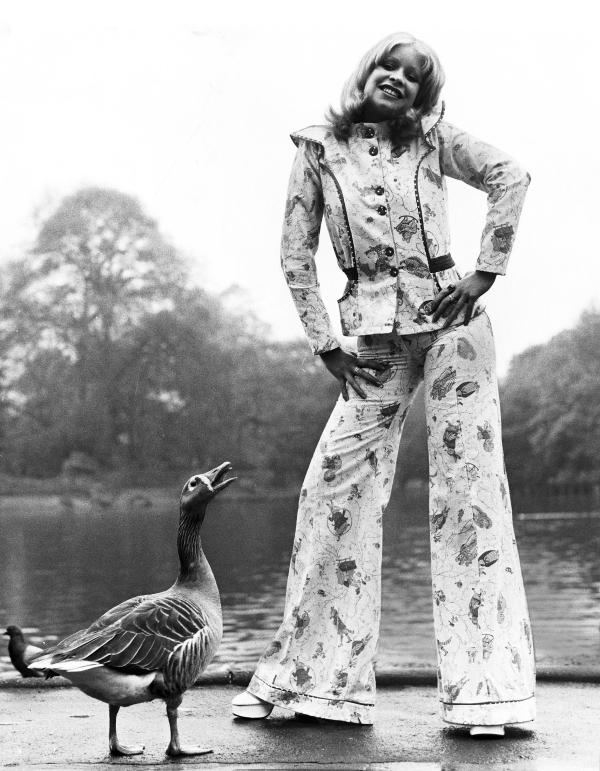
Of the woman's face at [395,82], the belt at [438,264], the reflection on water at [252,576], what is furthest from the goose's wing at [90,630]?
the reflection on water at [252,576]

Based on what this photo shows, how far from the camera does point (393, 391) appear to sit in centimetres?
280

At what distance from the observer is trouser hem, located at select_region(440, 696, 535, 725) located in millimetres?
2596

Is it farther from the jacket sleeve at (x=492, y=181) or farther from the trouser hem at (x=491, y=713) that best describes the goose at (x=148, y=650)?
the jacket sleeve at (x=492, y=181)

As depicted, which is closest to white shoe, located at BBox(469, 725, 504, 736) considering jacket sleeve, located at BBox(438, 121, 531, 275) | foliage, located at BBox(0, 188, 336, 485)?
jacket sleeve, located at BBox(438, 121, 531, 275)

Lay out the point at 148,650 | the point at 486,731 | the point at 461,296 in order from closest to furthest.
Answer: the point at 148,650, the point at 486,731, the point at 461,296

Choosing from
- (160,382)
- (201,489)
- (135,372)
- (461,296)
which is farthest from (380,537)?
(135,372)

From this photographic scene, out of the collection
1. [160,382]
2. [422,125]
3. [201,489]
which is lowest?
[201,489]

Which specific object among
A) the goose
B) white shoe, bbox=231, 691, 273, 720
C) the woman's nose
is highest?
the woman's nose

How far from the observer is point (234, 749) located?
2.50 meters

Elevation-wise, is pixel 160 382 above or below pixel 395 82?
above

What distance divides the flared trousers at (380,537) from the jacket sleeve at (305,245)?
4.5 inches

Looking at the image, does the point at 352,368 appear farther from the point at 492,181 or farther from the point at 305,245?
the point at 492,181

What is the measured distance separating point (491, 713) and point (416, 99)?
4.57ft

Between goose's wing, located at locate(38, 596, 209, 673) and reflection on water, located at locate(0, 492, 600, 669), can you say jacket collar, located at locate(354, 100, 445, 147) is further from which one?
reflection on water, located at locate(0, 492, 600, 669)
